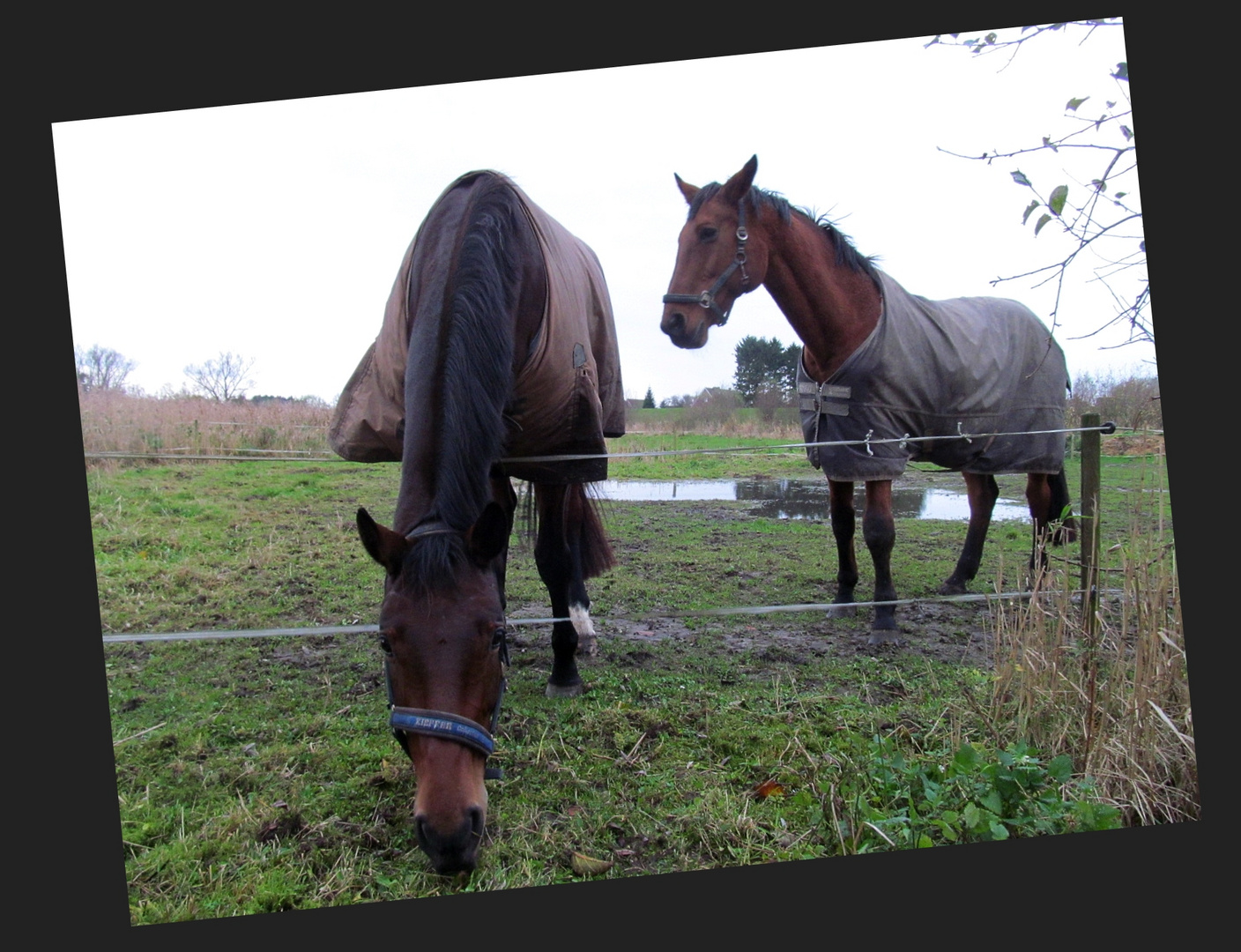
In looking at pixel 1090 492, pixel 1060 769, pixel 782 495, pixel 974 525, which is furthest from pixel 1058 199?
pixel 782 495

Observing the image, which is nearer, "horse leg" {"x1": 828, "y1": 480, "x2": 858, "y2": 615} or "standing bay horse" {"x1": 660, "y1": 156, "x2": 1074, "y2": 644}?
"standing bay horse" {"x1": 660, "y1": 156, "x2": 1074, "y2": 644}

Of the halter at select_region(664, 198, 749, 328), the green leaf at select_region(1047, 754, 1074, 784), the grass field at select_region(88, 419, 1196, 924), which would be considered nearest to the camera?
the grass field at select_region(88, 419, 1196, 924)

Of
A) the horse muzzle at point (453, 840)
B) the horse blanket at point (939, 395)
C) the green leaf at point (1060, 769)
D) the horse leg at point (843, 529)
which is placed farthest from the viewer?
the horse leg at point (843, 529)

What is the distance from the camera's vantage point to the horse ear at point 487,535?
2100mm

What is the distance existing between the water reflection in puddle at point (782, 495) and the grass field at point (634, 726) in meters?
1.22

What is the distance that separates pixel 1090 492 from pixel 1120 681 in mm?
738

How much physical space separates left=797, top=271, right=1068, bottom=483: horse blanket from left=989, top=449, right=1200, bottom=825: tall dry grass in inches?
42.8

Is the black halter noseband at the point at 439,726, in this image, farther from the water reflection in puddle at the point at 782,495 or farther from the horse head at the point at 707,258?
the water reflection in puddle at the point at 782,495

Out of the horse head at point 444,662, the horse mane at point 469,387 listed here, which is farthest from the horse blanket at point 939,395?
the horse head at point 444,662

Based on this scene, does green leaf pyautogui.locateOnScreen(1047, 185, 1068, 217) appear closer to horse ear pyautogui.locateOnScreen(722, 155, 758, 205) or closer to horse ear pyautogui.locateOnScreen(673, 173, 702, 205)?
horse ear pyautogui.locateOnScreen(722, 155, 758, 205)

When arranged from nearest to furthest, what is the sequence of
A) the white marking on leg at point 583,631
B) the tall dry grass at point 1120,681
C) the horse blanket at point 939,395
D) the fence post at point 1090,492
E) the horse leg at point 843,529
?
1. the tall dry grass at point 1120,681
2. the fence post at point 1090,492
3. the horse blanket at point 939,395
4. the white marking on leg at point 583,631
5. the horse leg at point 843,529

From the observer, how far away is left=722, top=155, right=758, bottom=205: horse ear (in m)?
3.49

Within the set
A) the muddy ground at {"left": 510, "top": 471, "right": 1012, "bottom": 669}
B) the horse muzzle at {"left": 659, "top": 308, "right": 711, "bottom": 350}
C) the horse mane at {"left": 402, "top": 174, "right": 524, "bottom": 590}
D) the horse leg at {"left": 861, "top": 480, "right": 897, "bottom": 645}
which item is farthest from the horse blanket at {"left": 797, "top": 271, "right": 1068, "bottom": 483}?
the horse mane at {"left": 402, "top": 174, "right": 524, "bottom": 590}

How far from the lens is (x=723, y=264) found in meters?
3.63
